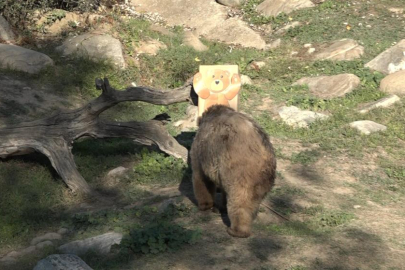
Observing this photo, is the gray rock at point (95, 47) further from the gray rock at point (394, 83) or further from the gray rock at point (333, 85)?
the gray rock at point (394, 83)

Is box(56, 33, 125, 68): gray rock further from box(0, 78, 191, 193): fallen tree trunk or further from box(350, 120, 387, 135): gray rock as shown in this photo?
box(350, 120, 387, 135): gray rock

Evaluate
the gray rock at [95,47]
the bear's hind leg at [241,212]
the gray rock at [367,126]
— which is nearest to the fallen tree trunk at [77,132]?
the bear's hind leg at [241,212]

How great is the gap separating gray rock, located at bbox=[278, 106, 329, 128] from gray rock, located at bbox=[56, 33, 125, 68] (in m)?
4.38

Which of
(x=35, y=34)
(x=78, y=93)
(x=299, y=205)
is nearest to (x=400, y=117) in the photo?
(x=299, y=205)

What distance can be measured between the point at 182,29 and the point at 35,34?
4.28 meters

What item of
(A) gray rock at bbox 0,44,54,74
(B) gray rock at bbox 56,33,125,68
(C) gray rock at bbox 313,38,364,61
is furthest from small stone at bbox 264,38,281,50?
(A) gray rock at bbox 0,44,54,74

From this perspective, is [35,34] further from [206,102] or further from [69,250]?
[69,250]

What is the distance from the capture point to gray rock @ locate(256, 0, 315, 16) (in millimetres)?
17875

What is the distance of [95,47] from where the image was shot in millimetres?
14570

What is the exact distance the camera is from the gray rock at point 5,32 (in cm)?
1462

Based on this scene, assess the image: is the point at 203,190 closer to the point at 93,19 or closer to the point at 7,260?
the point at 7,260

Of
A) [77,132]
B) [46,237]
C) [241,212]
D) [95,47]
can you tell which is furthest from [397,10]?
[46,237]

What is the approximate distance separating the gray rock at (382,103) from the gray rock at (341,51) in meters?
2.60

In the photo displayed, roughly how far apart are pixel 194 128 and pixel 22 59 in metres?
4.36
